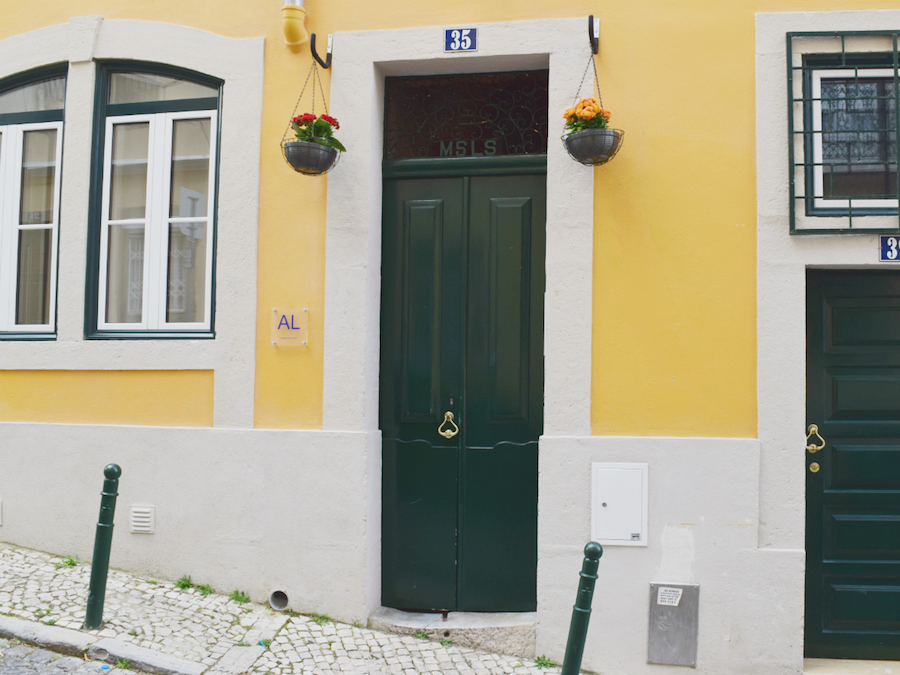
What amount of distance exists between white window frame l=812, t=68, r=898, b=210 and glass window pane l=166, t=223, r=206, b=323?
4058mm

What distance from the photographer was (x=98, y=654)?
3.85 metres

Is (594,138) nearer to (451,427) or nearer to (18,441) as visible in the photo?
(451,427)

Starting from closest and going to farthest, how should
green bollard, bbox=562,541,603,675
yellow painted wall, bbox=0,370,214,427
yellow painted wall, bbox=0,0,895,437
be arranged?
green bollard, bbox=562,541,603,675 < yellow painted wall, bbox=0,0,895,437 < yellow painted wall, bbox=0,370,214,427

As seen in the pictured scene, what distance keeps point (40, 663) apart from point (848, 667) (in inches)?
182

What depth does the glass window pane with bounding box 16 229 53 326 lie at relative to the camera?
5.32 m

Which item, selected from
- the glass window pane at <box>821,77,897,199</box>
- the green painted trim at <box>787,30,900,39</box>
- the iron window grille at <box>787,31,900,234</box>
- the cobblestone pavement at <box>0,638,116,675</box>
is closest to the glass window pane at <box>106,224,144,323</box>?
the cobblestone pavement at <box>0,638,116,675</box>

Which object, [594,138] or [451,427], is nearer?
[594,138]

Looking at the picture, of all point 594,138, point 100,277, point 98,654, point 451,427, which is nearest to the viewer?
point 98,654

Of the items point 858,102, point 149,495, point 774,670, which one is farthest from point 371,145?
point 774,670

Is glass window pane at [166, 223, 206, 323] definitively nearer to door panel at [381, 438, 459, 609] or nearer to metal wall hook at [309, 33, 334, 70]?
metal wall hook at [309, 33, 334, 70]

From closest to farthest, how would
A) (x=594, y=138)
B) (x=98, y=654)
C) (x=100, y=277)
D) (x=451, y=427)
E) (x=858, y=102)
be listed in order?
(x=98, y=654), (x=594, y=138), (x=858, y=102), (x=451, y=427), (x=100, y=277)

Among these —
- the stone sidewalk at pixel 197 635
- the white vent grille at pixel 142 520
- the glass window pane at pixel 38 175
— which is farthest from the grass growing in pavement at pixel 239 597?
the glass window pane at pixel 38 175

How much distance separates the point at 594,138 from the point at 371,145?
4.79ft

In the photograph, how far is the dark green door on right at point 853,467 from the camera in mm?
4391
